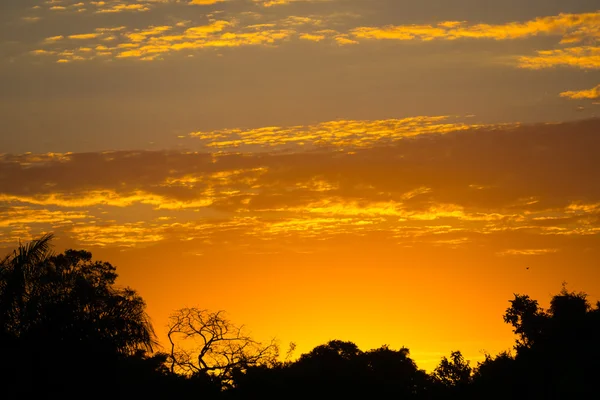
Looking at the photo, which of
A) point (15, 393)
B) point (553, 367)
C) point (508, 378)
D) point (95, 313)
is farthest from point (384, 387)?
point (15, 393)

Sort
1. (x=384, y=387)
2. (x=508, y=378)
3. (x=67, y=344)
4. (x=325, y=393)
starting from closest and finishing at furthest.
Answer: (x=67, y=344) < (x=508, y=378) < (x=325, y=393) < (x=384, y=387)

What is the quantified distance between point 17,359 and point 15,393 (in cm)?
95

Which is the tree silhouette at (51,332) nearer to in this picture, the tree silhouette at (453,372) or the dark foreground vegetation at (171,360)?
the dark foreground vegetation at (171,360)

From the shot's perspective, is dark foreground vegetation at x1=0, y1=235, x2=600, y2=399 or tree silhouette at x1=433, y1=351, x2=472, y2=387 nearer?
dark foreground vegetation at x1=0, y1=235, x2=600, y2=399

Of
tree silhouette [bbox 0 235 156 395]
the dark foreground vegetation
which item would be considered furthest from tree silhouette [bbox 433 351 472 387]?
tree silhouette [bbox 0 235 156 395]

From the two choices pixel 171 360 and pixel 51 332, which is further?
pixel 171 360

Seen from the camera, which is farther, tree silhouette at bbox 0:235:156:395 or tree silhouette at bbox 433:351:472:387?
tree silhouette at bbox 433:351:472:387

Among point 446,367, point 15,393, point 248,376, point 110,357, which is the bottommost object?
point 15,393

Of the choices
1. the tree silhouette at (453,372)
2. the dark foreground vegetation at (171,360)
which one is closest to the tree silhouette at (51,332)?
the dark foreground vegetation at (171,360)

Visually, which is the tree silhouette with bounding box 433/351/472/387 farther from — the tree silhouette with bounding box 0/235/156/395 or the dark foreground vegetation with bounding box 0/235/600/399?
the tree silhouette with bounding box 0/235/156/395

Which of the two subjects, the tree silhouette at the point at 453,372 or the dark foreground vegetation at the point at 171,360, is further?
the tree silhouette at the point at 453,372

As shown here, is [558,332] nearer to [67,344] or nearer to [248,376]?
[248,376]

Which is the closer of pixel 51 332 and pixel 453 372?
pixel 51 332

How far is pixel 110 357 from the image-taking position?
83.8ft
